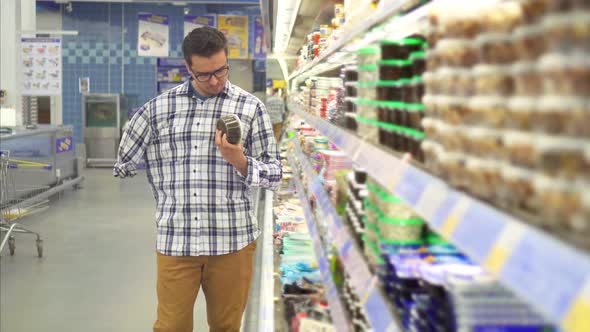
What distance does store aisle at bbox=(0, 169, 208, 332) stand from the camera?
4629 mm

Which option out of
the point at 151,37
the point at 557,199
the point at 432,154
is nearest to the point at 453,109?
the point at 432,154

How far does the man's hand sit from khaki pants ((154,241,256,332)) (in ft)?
1.35

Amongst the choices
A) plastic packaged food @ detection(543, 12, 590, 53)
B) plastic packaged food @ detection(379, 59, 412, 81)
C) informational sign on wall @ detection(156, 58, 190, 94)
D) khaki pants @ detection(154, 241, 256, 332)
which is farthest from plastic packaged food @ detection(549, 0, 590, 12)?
informational sign on wall @ detection(156, 58, 190, 94)

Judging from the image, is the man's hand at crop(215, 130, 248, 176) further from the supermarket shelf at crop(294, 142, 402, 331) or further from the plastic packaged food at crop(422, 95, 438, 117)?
the plastic packaged food at crop(422, 95, 438, 117)

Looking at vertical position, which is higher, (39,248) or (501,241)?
(501,241)

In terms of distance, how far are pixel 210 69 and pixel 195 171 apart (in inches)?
16.9

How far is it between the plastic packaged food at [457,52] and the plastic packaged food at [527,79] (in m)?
0.18

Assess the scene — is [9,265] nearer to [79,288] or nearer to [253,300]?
[79,288]

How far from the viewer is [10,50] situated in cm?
A: 995

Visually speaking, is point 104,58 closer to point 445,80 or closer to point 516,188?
point 445,80

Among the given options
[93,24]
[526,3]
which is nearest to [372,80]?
[526,3]

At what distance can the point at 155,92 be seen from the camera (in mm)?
16797

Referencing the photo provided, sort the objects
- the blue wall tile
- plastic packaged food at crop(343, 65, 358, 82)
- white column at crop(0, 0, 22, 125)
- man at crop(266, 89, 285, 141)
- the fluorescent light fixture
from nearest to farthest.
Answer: plastic packaged food at crop(343, 65, 358, 82)
the fluorescent light fixture
white column at crop(0, 0, 22, 125)
man at crop(266, 89, 285, 141)
the blue wall tile

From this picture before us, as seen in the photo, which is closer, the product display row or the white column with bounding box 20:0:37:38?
the product display row
